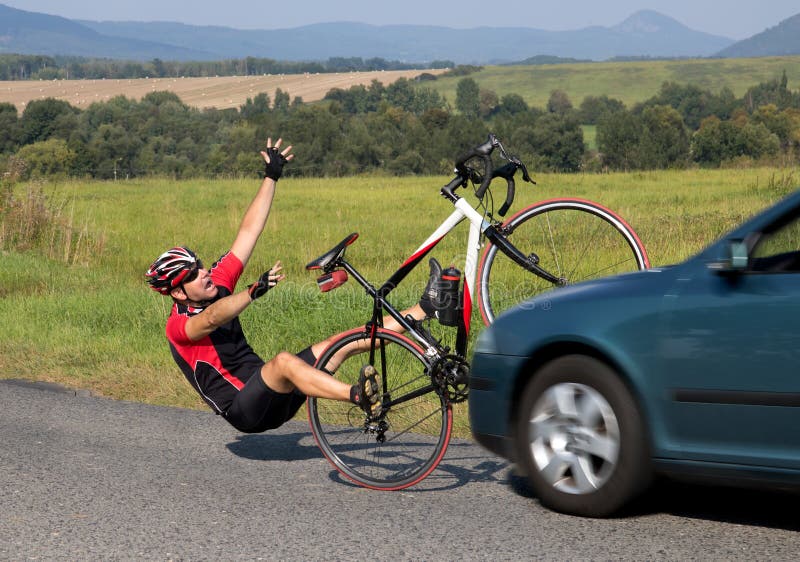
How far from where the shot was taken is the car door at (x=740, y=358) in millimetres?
4516

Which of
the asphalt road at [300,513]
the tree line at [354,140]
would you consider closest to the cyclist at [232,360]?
the asphalt road at [300,513]

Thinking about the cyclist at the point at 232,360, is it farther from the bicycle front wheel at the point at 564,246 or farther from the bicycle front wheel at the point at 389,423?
the bicycle front wheel at the point at 564,246

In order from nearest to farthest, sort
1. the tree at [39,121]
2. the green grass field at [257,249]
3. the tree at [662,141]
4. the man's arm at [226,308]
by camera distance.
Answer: the man's arm at [226,308]
the green grass field at [257,249]
the tree at [662,141]
the tree at [39,121]

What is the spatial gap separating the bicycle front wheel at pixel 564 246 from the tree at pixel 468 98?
5292 inches

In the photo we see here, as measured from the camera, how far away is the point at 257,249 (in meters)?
20.1

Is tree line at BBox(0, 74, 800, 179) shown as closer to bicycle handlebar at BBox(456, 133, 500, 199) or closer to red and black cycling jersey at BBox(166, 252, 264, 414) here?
bicycle handlebar at BBox(456, 133, 500, 199)

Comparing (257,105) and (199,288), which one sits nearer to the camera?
(199,288)

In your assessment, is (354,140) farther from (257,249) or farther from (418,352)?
(418,352)

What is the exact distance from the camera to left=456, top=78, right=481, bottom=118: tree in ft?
471

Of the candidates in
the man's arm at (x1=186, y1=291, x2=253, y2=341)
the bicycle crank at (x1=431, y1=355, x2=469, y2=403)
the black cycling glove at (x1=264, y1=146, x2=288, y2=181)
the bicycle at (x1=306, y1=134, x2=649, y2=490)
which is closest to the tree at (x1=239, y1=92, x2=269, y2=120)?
the black cycling glove at (x1=264, y1=146, x2=288, y2=181)

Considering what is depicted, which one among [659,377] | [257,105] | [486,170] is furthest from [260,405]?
[257,105]

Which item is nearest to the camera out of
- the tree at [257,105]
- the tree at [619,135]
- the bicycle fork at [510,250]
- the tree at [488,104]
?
the bicycle fork at [510,250]

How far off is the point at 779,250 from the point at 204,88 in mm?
171538

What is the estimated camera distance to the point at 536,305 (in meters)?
5.46
